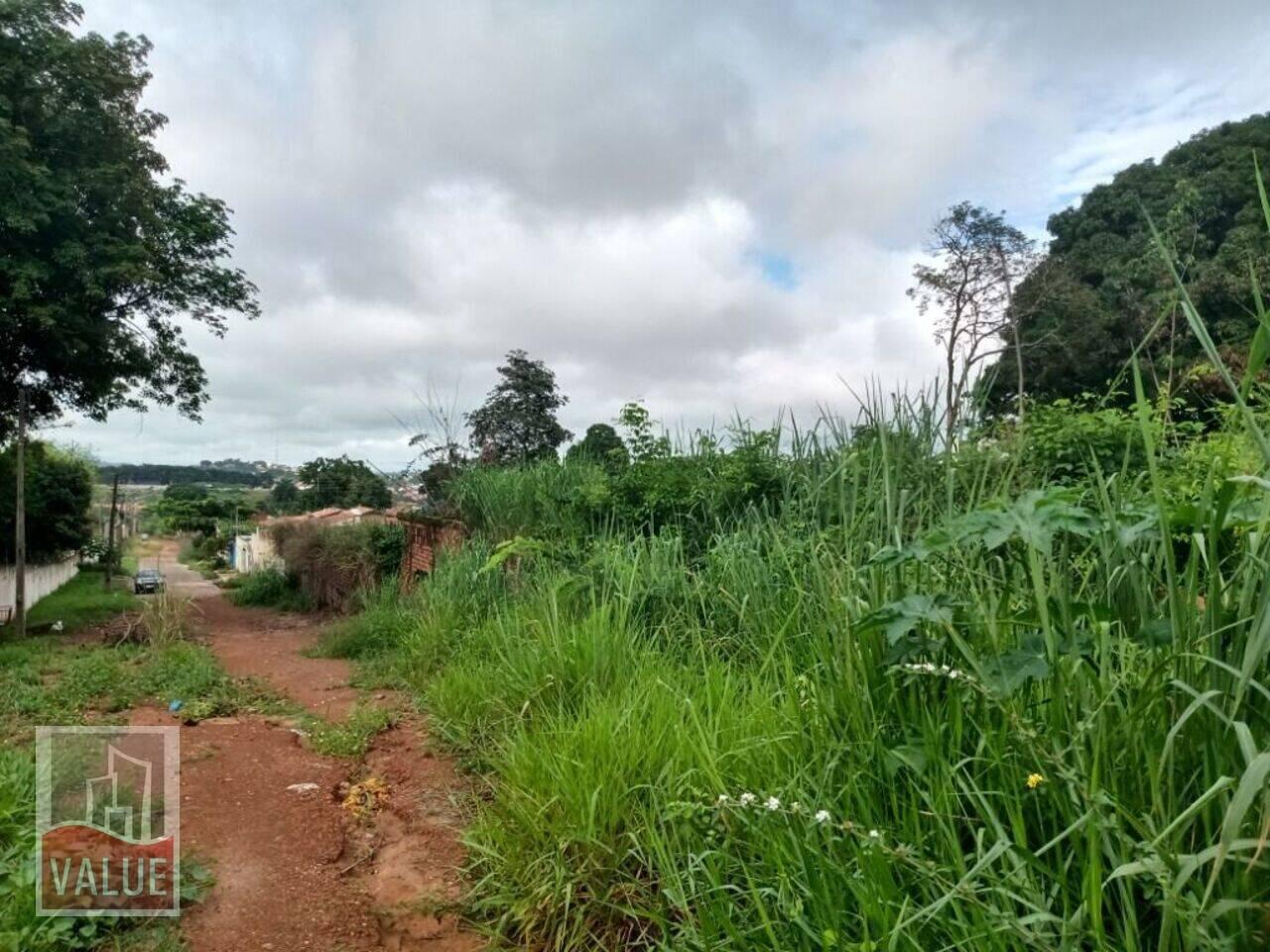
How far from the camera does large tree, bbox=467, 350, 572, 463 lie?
Answer: 8844 mm

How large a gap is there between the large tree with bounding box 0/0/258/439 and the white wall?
3.84 metres

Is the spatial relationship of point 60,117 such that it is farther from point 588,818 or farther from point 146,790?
point 588,818

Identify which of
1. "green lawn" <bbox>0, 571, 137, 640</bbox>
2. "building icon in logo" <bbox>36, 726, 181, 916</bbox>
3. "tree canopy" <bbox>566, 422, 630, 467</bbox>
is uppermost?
"tree canopy" <bbox>566, 422, 630, 467</bbox>

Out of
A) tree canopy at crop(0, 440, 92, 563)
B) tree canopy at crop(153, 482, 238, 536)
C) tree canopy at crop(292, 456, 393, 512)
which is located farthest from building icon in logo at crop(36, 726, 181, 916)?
tree canopy at crop(153, 482, 238, 536)

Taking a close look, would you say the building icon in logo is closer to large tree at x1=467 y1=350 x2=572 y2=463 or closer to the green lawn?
large tree at x1=467 y1=350 x2=572 y2=463

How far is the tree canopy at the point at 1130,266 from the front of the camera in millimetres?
11539

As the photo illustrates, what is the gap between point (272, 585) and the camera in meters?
15.5

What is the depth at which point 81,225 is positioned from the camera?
372 inches

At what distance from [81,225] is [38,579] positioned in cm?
1275

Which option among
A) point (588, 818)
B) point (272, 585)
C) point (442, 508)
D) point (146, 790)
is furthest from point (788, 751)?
point (272, 585)

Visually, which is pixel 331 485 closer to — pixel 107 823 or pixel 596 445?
pixel 596 445

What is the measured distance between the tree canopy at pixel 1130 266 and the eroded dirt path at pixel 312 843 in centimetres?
1159

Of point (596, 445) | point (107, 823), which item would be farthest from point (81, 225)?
point (107, 823)

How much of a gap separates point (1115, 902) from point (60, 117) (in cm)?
1290
